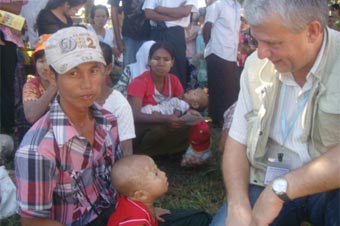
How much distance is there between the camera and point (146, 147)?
14.3 feet

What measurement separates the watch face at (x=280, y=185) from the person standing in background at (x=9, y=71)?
142 inches

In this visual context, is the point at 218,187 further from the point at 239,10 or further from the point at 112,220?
the point at 239,10

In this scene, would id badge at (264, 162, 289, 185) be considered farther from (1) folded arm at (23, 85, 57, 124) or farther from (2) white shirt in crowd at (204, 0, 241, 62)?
(2) white shirt in crowd at (204, 0, 241, 62)

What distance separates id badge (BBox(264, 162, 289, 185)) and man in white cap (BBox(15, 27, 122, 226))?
81 centimetres

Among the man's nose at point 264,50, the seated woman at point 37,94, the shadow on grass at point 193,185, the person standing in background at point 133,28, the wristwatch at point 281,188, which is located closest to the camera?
the wristwatch at point 281,188

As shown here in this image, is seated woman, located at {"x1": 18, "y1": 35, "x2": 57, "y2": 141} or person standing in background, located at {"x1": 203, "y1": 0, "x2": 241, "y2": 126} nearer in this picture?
seated woman, located at {"x1": 18, "y1": 35, "x2": 57, "y2": 141}

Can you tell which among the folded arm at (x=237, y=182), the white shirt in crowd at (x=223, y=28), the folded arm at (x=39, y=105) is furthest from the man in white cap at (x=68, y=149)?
the white shirt in crowd at (x=223, y=28)

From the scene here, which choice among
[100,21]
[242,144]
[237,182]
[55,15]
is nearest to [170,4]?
[55,15]

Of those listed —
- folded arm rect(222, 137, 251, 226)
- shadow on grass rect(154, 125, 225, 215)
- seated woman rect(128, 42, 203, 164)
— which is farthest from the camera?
seated woman rect(128, 42, 203, 164)

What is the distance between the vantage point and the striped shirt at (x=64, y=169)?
2084 mm

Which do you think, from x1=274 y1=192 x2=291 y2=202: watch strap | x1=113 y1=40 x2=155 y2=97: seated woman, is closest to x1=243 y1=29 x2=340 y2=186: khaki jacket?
x1=274 y1=192 x2=291 y2=202: watch strap

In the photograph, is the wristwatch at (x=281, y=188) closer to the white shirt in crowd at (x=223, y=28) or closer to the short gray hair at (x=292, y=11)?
the short gray hair at (x=292, y=11)

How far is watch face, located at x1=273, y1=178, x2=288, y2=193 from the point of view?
76.8 inches

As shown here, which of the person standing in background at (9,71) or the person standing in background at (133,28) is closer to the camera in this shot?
the person standing in background at (9,71)
